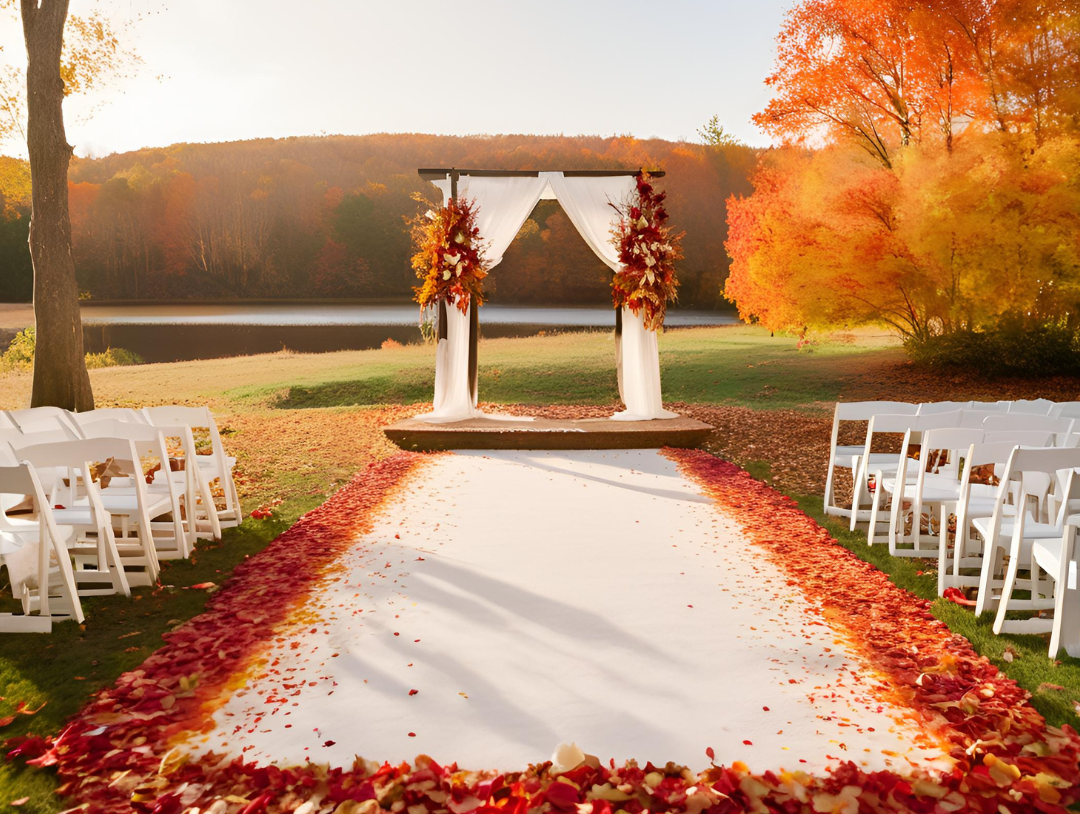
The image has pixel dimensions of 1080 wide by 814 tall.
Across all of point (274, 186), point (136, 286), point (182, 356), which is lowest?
point (182, 356)

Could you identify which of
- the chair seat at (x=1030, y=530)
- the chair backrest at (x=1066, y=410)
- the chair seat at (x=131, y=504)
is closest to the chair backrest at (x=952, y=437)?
the chair seat at (x=1030, y=530)

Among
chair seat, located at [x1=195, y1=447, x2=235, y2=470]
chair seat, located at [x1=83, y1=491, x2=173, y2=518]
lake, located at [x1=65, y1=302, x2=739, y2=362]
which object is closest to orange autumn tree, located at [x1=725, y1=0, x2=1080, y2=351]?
chair seat, located at [x1=195, y1=447, x2=235, y2=470]

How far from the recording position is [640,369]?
33.5 feet

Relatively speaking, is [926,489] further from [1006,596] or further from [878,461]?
[1006,596]

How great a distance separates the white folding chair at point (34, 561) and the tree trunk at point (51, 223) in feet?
20.0

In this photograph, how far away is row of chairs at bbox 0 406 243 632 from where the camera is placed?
383cm

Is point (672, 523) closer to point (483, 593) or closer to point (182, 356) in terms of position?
point (483, 593)

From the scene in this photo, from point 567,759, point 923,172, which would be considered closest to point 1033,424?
point 567,759

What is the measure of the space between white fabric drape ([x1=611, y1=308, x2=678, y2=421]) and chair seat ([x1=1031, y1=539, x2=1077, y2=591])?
640cm

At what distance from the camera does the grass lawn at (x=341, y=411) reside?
335cm

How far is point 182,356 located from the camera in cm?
2719

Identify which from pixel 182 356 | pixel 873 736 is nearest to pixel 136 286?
pixel 182 356

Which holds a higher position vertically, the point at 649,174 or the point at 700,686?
the point at 649,174

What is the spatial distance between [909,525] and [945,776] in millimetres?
3983
